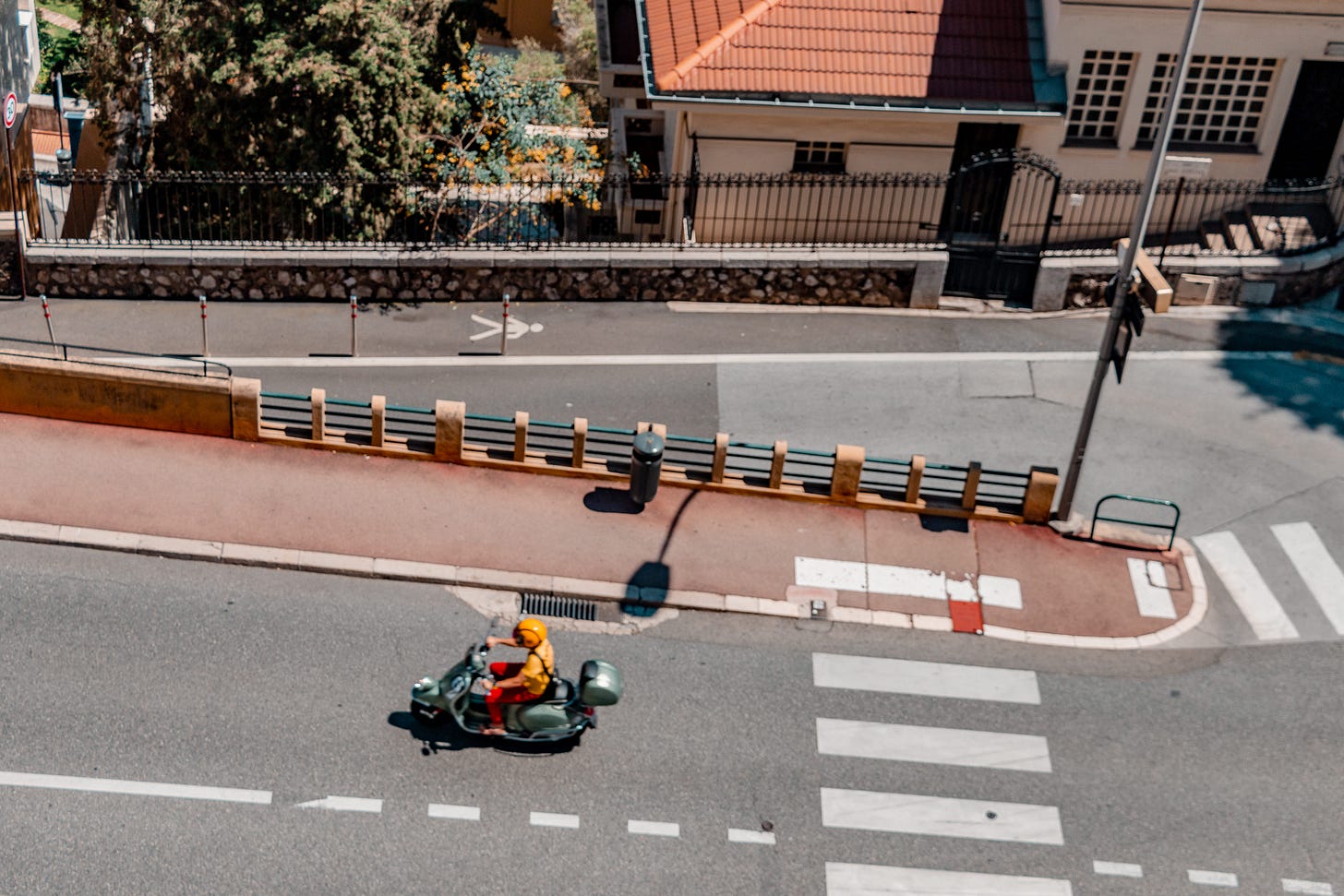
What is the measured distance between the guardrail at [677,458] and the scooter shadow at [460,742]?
194 inches

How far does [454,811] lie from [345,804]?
1.06m

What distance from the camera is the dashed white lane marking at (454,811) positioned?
1338cm

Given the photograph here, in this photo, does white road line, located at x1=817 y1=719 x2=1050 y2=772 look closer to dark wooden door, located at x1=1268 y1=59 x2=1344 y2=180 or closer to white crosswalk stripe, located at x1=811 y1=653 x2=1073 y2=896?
white crosswalk stripe, located at x1=811 y1=653 x2=1073 y2=896

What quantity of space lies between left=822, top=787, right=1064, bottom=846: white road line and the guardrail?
5.21 metres

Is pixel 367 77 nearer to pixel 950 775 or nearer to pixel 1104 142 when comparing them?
pixel 1104 142

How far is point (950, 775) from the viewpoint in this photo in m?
14.3

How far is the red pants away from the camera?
13.9 metres

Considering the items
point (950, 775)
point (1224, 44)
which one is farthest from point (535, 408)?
point (1224, 44)

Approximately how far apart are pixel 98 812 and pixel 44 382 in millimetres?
7931

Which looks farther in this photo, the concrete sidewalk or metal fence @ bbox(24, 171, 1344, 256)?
metal fence @ bbox(24, 171, 1344, 256)

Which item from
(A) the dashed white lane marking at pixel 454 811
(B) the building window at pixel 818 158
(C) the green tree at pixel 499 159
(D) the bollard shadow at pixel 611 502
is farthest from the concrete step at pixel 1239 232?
(A) the dashed white lane marking at pixel 454 811

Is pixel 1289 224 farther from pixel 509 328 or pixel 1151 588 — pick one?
pixel 509 328

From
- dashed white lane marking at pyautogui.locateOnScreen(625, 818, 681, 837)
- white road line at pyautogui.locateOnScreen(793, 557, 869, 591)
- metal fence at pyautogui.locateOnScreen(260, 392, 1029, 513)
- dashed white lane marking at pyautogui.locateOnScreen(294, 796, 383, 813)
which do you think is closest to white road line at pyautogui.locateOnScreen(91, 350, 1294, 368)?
metal fence at pyautogui.locateOnScreen(260, 392, 1029, 513)

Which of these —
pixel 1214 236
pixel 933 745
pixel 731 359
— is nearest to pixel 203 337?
pixel 731 359
